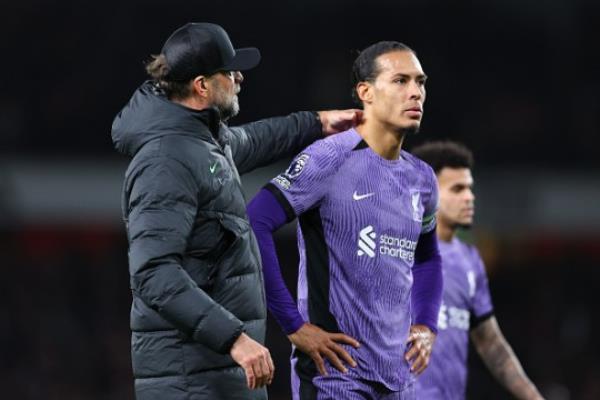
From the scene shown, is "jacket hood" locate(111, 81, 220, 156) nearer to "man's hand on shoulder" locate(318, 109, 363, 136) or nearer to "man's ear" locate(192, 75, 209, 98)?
"man's ear" locate(192, 75, 209, 98)

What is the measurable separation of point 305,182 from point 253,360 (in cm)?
95

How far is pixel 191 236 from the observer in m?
4.11

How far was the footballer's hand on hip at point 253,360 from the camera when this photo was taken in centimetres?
382

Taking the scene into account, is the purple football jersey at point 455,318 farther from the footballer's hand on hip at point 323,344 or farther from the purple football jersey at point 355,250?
the footballer's hand on hip at point 323,344

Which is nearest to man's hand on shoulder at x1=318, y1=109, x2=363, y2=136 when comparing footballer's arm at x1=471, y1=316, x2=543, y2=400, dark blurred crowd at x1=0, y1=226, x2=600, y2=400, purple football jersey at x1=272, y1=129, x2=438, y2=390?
purple football jersey at x1=272, y1=129, x2=438, y2=390

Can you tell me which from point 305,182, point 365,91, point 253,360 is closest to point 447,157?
point 365,91

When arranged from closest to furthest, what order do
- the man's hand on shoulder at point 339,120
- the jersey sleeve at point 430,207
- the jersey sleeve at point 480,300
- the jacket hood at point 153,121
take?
1. the jacket hood at point 153,121
2. the jersey sleeve at point 430,207
3. the man's hand on shoulder at point 339,120
4. the jersey sleeve at point 480,300

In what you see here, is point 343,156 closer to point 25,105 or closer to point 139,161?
point 139,161

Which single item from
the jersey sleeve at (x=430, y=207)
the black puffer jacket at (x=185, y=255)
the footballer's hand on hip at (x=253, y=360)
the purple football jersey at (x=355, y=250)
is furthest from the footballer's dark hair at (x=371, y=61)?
the footballer's hand on hip at (x=253, y=360)

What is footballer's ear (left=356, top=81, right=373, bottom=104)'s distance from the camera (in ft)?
15.6

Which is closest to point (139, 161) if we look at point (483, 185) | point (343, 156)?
point (343, 156)

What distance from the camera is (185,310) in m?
3.86

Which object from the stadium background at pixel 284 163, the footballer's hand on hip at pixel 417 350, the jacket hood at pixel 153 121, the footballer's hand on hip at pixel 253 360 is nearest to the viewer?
the footballer's hand on hip at pixel 253 360

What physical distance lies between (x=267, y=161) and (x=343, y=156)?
0.46 m
